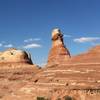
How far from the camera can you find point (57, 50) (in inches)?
3509

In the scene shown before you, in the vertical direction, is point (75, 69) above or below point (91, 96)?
above

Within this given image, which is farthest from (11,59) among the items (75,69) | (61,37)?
(75,69)

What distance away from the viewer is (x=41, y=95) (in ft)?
173

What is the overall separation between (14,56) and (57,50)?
1460 cm

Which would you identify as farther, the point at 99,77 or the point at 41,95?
the point at 41,95

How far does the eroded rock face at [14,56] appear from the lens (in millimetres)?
97125

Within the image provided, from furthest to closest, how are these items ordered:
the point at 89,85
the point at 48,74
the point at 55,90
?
the point at 48,74, the point at 55,90, the point at 89,85

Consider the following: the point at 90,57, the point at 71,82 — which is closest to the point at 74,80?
the point at 71,82

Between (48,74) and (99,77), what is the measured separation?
9.55m

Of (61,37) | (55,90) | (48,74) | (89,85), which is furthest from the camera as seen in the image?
(61,37)

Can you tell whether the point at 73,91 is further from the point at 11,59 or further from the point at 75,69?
the point at 11,59

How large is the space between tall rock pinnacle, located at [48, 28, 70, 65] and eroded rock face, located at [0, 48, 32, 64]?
1139 cm

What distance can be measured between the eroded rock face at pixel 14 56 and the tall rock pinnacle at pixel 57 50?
448 inches

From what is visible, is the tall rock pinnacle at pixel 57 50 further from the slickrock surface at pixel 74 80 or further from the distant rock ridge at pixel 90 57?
the slickrock surface at pixel 74 80
